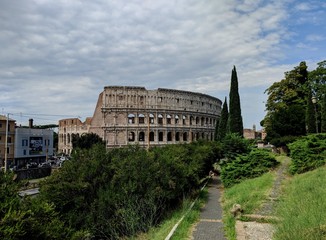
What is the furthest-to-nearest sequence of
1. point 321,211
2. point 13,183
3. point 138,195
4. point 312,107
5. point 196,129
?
point 196,129
point 312,107
point 138,195
point 321,211
point 13,183

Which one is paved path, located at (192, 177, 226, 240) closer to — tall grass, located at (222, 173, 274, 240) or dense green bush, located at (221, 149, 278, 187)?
tall grass, located at (222, 173, 274, 240)

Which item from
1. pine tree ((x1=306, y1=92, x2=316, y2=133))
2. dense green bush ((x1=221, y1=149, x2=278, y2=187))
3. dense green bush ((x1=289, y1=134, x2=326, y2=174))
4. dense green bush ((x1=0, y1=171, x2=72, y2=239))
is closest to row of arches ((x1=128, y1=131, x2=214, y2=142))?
pine tree ((x1=306, y1=92, x2=316, y2=133))

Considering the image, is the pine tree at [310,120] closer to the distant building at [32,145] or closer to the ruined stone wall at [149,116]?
the ruined stone wall at [149,116]

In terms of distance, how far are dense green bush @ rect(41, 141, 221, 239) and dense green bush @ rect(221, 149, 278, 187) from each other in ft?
22.5

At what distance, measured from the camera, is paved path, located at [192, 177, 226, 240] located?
30.5 feet

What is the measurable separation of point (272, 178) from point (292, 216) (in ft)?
34.7

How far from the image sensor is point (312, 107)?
98.7 ft

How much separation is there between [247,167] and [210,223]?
30.9 ft

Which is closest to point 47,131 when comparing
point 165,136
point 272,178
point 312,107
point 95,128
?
point 95,128

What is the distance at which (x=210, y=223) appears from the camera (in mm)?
10961

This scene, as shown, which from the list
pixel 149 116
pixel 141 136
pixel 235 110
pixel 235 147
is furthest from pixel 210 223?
pixel 141 136

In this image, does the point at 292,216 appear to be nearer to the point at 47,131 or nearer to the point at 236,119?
the point at 236,119

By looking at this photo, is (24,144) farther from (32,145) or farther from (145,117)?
(145,117)

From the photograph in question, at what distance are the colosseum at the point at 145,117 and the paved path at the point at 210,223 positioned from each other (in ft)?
130
